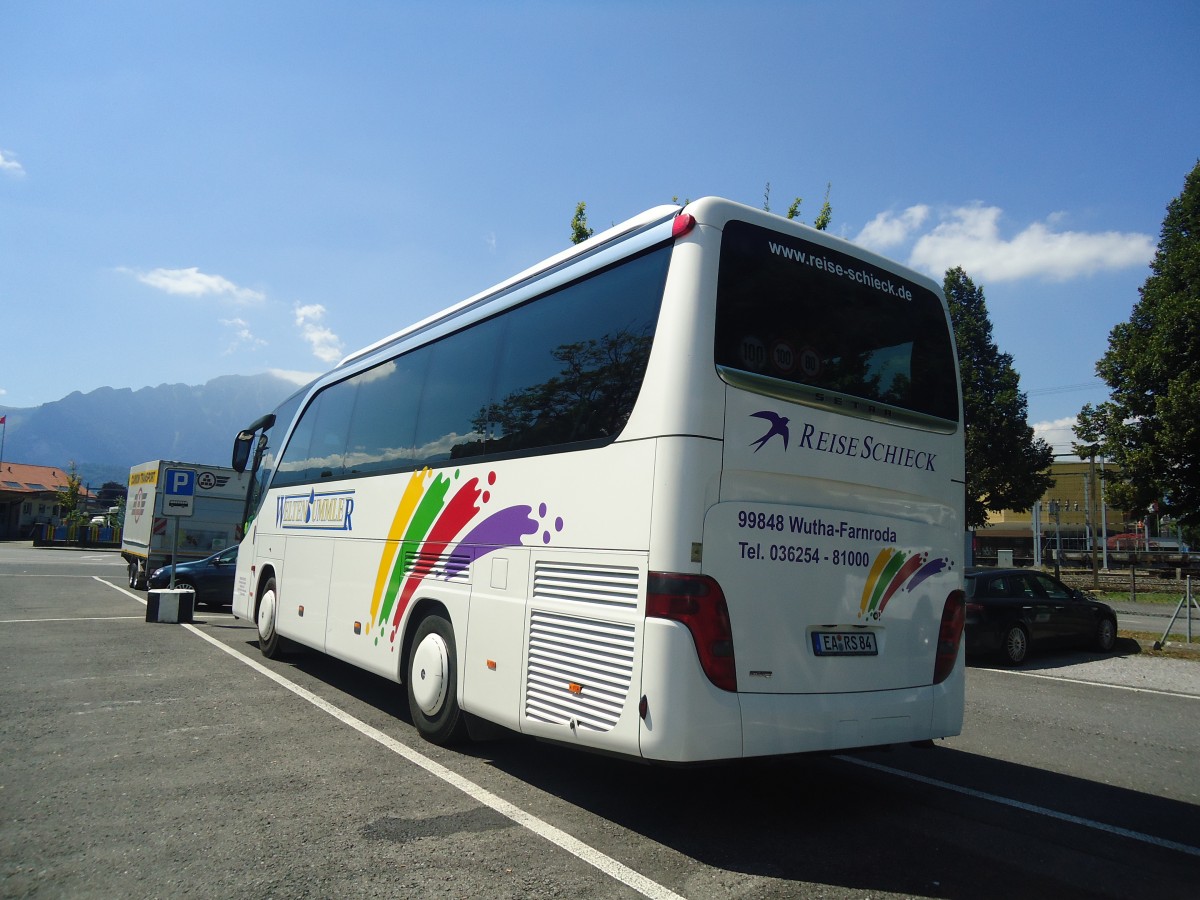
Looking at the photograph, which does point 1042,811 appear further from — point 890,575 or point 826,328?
point 826,328

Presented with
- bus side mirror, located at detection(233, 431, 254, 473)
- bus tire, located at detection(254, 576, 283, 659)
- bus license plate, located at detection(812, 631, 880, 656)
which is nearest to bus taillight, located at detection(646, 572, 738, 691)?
bus license plate, located at detection(812, 631, 880, 656)

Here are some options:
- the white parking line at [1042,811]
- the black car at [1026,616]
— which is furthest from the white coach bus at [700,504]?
the black car at [1026,616]

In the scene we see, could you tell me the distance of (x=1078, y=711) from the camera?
9273mm

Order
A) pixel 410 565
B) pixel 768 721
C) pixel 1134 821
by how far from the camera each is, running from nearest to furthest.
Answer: pixel 768 721
pixel 1134 821
pixel 410 565

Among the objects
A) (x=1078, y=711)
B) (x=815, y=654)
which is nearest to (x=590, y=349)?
(x=815, y=654)

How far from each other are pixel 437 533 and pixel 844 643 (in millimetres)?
3302

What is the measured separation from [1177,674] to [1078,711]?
4.60 meters

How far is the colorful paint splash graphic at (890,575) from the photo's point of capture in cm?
516

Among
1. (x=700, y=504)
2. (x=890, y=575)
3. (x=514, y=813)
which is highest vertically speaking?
(x=700, y=504)

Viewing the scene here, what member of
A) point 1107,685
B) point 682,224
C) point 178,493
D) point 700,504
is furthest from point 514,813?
point 178,493

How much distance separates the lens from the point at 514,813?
4.94 metres

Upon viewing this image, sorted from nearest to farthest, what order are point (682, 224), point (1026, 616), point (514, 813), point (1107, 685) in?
point (682, 224)
point (514, 813)
point (1107, 685)
point (1026, 616)

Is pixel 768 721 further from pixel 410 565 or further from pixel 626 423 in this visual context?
pixel 410 565

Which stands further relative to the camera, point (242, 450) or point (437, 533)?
point (242, 450)
